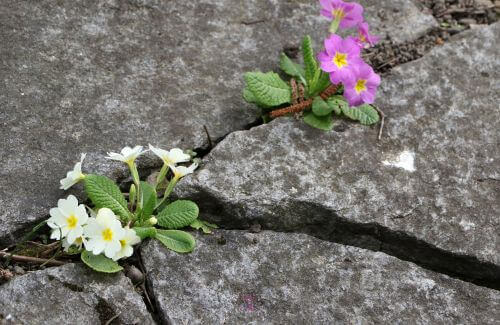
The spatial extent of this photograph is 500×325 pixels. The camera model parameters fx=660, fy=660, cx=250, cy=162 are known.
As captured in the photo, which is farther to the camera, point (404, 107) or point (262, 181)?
point (404, 107)

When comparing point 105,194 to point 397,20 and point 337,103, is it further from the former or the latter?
point 397,20

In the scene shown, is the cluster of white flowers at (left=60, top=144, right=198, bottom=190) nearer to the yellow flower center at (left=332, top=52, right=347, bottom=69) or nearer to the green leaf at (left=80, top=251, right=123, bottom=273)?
the green leaf at (left=80, top=251, right=123, bottom=273)

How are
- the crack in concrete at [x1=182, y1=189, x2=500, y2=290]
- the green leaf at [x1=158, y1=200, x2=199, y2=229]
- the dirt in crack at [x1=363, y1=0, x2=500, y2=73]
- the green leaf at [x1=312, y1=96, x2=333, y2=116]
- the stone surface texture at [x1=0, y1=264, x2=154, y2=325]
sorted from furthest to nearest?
the dirt in crack at [x1=363, y1=0, x2=500, y2=73] < the green leaf at [x1=312, y1=96, x2=333, y2=116] < the crack in concrete at [x1=182, y1=189, x2=500, y2=290] < the green leaf at [x1=158, y1=200, x2=199, y2=229] < the stone surface texture at [x1=0, y1=264, x2=154, y2=325]

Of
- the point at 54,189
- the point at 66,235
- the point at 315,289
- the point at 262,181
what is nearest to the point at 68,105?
the point at 54,189

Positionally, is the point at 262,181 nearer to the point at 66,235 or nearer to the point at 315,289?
the point at 315,289

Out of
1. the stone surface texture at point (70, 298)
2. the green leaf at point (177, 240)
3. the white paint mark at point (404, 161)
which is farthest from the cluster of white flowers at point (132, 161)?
the white paint mark at point (404, 161)

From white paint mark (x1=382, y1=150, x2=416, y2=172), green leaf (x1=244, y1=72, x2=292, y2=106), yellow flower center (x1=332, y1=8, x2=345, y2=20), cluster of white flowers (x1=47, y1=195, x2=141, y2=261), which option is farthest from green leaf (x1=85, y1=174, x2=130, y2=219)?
yellow flower center (x1=332, y1=8, x2=345, y2=20)

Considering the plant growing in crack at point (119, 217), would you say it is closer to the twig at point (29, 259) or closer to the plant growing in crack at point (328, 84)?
the twig at point (29, 259)
